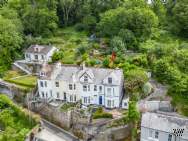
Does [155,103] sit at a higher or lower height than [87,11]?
lower

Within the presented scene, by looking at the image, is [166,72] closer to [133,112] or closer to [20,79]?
[133,112]

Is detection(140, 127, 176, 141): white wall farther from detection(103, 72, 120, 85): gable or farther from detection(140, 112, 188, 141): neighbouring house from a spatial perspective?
detection(103, 72, 120, 85): gable

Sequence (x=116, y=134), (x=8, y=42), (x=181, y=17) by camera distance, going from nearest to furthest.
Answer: (x=116, y=134) → (x=8, y=42) → (x=181, y=17)

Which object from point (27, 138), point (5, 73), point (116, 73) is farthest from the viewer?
point (5, 73)

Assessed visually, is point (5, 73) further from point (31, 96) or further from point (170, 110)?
point (170, 110)

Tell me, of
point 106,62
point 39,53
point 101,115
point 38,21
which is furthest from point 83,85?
point 38,21

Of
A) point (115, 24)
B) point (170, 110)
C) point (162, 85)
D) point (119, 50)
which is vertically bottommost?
point (170, 110)

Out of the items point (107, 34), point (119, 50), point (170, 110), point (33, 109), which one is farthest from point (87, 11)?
point (170, 110)

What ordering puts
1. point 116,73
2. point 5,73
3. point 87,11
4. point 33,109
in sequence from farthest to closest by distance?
point 87,11 < point 5,73 < point 33,109 < point 116,73
